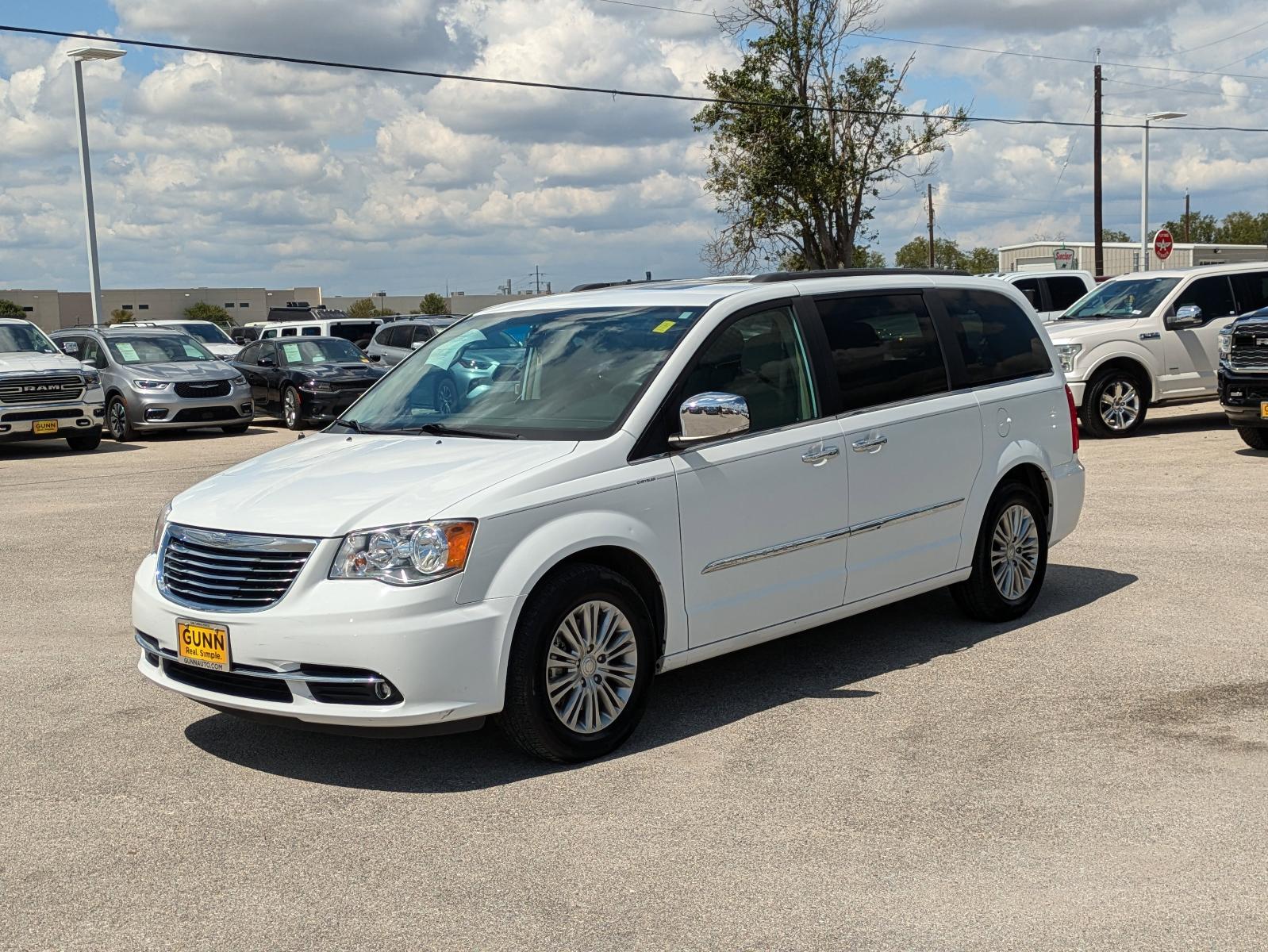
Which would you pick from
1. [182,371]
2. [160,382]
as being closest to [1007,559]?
[160,382]

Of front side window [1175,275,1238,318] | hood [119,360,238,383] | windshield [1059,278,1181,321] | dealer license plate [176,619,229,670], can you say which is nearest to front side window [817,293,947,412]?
dealer license plate [176,619,229,670]

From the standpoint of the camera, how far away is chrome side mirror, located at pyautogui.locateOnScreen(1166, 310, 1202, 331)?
57.1 ft

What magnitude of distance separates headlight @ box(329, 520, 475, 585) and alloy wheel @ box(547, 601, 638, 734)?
52cm

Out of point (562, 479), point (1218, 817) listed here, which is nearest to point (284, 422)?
point (562, 479)

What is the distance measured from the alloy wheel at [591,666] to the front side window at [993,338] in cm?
285

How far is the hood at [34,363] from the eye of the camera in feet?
64.1

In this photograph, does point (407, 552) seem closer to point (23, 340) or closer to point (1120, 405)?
point (1120, 405)

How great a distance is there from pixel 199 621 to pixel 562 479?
1460 mm

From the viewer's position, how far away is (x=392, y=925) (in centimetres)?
414

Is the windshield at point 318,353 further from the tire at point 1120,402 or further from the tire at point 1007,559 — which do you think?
the tire at point 1007,559

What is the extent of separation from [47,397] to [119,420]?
276 centimetres

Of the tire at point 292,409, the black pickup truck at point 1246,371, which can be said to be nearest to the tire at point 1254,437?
the black pickup truck at point 1246,371

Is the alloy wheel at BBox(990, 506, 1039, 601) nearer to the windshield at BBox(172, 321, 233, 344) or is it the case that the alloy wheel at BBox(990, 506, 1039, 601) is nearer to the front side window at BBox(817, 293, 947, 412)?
the front side window at BBox(817, 293, 947, 412)

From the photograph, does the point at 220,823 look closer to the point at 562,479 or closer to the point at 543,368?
the point at 562,479
